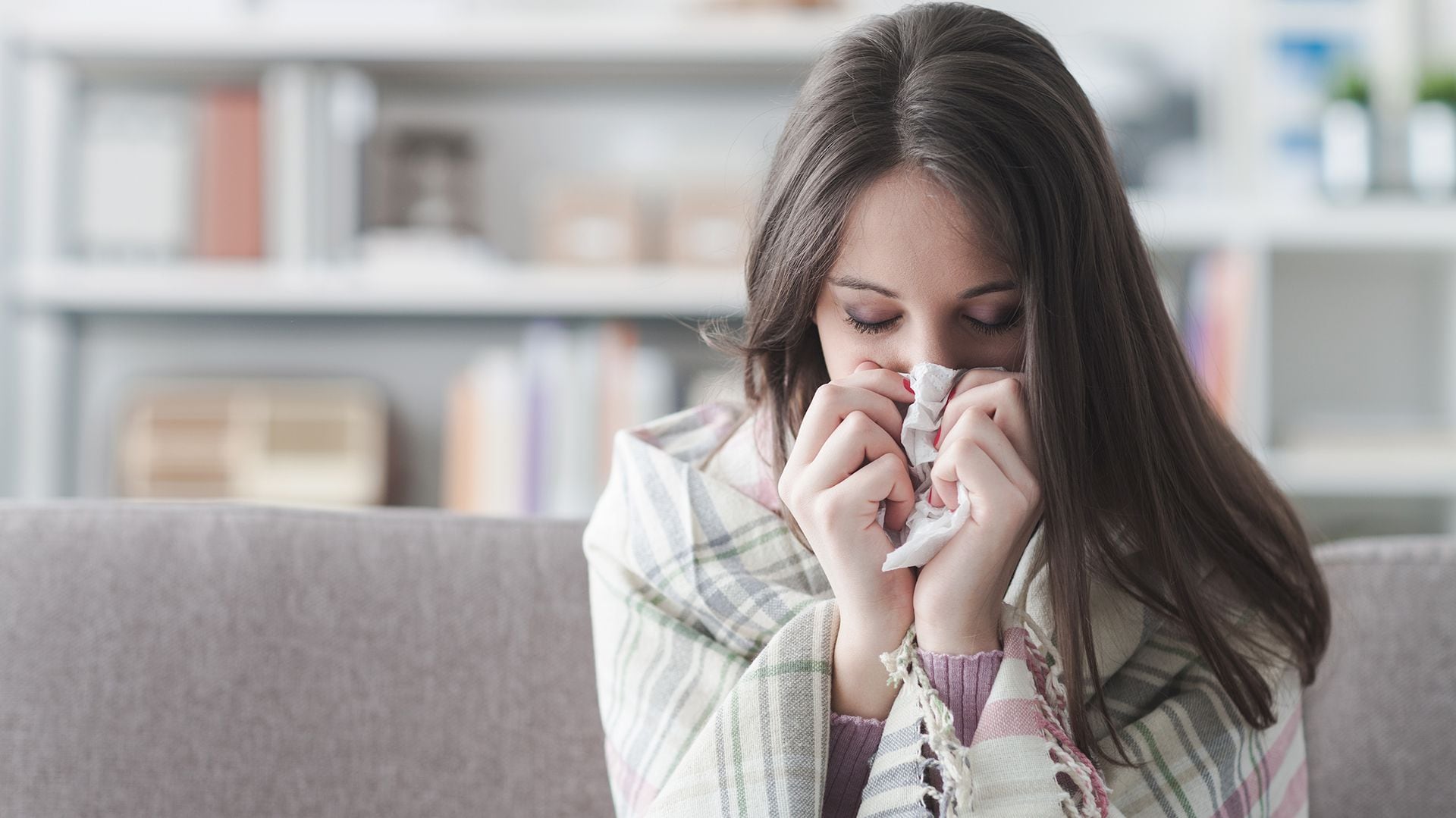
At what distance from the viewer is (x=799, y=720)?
0.77 meters

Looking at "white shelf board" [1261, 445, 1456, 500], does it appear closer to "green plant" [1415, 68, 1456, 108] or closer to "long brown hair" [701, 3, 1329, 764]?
"green plant" [1415, 68, 1456, 108]

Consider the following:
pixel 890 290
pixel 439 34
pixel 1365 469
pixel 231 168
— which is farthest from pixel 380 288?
pixel 1365 469

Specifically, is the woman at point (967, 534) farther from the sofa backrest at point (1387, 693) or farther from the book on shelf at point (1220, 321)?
the book on shelf at point (1220, 321)

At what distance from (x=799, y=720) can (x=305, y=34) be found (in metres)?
1.70

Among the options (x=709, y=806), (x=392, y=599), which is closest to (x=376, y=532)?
(x=392, y=599)

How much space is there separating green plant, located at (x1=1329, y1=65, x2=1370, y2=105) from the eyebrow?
4.97 ft

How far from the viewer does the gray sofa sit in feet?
3.11

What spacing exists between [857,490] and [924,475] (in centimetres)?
8

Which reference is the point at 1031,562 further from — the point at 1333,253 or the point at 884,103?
the point at 1333,253

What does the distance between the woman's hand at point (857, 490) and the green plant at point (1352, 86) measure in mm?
1554

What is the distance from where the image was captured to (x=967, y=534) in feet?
2.53

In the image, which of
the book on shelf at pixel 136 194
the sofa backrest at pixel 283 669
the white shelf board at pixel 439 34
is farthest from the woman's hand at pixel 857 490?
the book on shelf at pixel 136 194

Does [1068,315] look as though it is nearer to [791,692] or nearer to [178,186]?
[791,692]

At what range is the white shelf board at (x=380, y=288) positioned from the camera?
2043 mm
